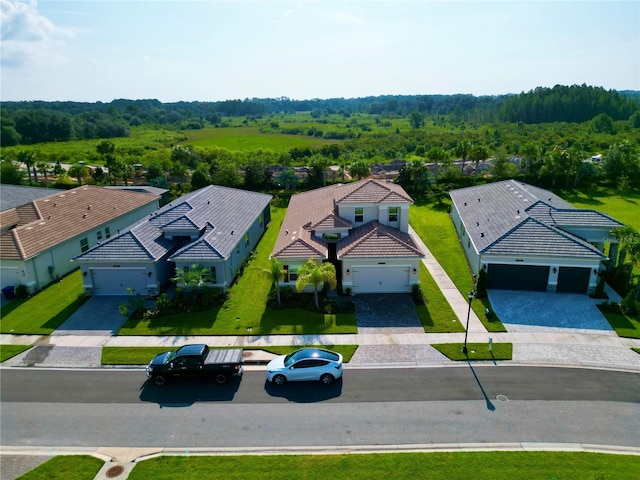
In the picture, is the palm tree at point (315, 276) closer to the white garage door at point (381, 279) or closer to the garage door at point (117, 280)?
the white garage door at point (381, 279)

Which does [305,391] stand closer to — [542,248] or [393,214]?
[393,214]

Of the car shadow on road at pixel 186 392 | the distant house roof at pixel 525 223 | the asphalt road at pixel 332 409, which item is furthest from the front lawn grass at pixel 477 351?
the car shadow on road at pixel 186 392

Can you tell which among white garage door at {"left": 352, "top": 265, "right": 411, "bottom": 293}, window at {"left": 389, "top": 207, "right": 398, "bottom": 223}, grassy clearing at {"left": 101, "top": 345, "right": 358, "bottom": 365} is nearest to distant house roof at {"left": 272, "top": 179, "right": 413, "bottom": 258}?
window at {"left": 389, "top": 207, "right": 398, "bottom": 223}

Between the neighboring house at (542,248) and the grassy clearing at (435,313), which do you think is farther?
the neighboring house at (542,248)

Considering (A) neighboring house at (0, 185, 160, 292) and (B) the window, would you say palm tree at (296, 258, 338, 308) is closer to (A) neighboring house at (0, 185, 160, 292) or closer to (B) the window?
(B) the window

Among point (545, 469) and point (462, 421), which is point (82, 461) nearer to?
point (462, 421)
